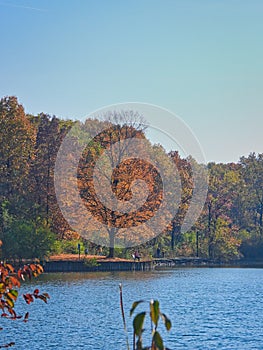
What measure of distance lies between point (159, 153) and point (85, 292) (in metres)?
35.3

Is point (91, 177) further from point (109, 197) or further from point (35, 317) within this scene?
point (35, 317)

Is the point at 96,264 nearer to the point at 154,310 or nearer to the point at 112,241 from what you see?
the point at 112,241

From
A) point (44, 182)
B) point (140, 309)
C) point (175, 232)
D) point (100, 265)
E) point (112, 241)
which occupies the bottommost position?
point (140, 309)

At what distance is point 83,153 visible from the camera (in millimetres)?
63031

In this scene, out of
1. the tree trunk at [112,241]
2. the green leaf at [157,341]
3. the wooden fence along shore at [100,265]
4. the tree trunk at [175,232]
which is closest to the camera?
the green leaf at [157,341]

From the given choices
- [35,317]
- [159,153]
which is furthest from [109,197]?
[35,317]

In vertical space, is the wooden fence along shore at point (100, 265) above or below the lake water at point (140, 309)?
above

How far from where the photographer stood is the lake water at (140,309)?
77.9 feet

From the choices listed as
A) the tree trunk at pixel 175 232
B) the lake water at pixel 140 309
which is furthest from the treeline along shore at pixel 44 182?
the lake water at pixel 140 309

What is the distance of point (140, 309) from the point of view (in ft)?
103

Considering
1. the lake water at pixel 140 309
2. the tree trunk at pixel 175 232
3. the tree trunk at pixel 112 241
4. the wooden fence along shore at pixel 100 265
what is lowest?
the lake water at pixel 140 309

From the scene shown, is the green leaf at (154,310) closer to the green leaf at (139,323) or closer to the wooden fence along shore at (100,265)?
the green leaf at (139,323)

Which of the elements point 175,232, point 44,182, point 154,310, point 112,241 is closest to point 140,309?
point 154,310

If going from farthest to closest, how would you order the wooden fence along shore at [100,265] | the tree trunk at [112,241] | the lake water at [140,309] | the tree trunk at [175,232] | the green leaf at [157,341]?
1. the tree trunk at [175,232]
2. the tree trunk at [112,241]
3. the wooden fence along shore at [100,265]
4. the lake water at [140,309]
5. the green leaf at [157,341]
